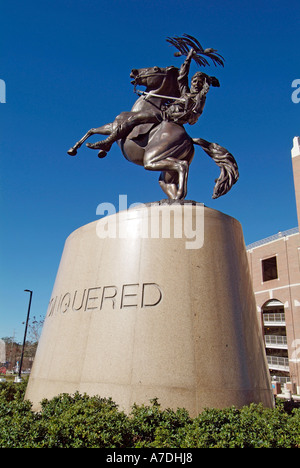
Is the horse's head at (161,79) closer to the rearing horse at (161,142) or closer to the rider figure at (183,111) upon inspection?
the rearing horse at (161,142)

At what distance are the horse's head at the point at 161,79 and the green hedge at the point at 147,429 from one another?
26.4 ft

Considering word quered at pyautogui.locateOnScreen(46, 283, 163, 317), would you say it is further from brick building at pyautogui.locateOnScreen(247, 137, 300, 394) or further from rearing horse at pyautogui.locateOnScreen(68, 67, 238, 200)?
brick building at pyautogui.locateOnScreen(247, 137, 300, 394)

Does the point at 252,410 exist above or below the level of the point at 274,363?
below

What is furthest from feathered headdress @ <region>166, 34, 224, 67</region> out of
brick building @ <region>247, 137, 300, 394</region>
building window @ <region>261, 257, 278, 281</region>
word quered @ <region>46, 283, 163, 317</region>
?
building window @ <region>261, 257, 278, 281</region>

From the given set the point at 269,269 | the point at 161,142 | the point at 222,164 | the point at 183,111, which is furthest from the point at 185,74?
the point at 269,269

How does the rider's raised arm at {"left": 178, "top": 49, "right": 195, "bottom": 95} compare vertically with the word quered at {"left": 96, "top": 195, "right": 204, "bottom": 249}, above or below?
above

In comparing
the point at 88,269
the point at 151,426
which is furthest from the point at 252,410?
the point at 88,269

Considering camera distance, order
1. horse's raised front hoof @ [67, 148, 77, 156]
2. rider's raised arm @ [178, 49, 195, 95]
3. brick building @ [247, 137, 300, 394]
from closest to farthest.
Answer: rider's raised arm @ [178, 49, 195, 95]
horse's raised front hoof @ [67, 148, 77, 156]
brick building @ [247, 137, 300, 394]

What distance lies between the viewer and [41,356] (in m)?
7.59

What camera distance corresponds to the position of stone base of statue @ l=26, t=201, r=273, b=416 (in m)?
5.76

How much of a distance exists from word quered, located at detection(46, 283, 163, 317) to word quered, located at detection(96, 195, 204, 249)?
1.05 meters

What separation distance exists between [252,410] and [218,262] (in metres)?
2.62

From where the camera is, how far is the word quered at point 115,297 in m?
6.39
